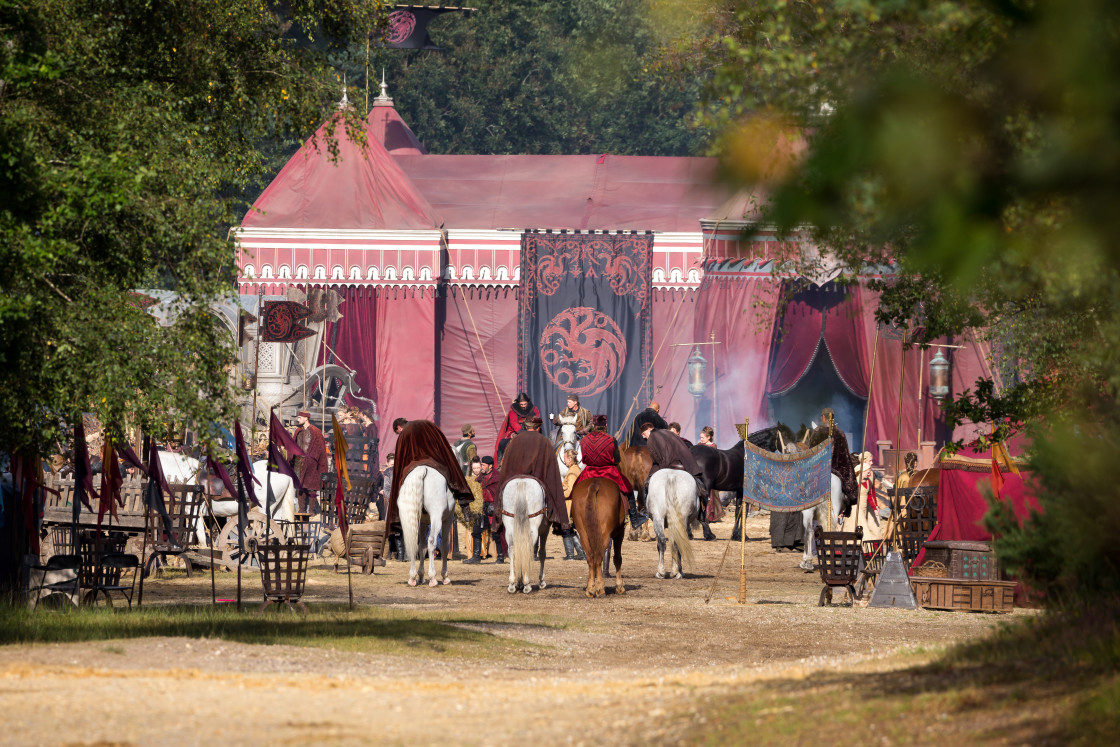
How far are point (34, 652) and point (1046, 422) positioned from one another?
8203 millimetres

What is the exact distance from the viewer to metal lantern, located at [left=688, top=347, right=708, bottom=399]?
115 feet

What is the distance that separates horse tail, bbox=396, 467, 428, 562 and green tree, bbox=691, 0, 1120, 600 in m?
7.55

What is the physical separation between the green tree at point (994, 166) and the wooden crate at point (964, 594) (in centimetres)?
322

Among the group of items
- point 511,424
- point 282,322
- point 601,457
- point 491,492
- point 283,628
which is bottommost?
point 283,628

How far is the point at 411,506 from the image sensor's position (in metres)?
18.4

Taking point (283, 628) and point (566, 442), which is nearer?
point (283, 628)

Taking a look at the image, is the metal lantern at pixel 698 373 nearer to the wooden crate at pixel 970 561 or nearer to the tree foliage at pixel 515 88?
the wooden crate at pixel 970 561

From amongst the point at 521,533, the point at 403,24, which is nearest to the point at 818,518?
the point at 521,533

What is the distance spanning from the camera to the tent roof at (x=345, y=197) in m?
35.7

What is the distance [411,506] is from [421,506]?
0.49ft

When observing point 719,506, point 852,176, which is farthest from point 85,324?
point 719,506

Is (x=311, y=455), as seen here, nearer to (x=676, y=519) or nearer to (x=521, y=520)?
(x=676, y=519)

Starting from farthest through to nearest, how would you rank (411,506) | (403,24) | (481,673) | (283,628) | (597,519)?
(403,24)
(411,506)
(597,519)
(283,628)
(481,673)

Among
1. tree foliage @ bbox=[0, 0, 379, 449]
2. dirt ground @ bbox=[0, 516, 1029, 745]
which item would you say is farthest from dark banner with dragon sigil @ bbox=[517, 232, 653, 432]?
tree foliage @ bbox=[0, 0, 379, 449]
